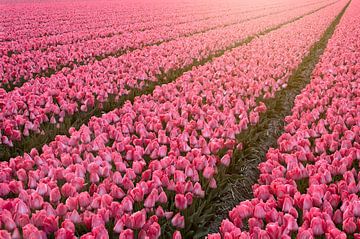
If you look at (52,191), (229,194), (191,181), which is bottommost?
(229,194)

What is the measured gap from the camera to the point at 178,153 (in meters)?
4.70

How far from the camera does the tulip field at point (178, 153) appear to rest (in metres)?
3.30

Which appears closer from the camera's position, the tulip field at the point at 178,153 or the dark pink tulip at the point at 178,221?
the tulip field at the point at 178,153

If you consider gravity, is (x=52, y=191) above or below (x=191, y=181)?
above

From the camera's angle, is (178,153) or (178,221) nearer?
(178,221)

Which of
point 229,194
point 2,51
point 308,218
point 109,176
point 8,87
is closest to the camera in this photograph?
point 308,218

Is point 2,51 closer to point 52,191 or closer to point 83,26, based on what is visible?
point 83,26

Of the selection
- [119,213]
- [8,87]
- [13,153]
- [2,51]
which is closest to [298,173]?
[119,213]

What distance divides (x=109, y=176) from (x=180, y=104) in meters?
3.00

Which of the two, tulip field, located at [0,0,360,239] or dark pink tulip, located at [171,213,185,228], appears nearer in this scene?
tulip field, located at [0,0,360,239]

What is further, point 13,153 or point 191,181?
point 13,153

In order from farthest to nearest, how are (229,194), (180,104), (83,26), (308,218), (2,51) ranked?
(83,26)
(2,51)
(180,104)
(229,194)
(308,218)

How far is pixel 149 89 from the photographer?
908 centimetres

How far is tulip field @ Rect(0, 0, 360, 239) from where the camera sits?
10.8 ft
